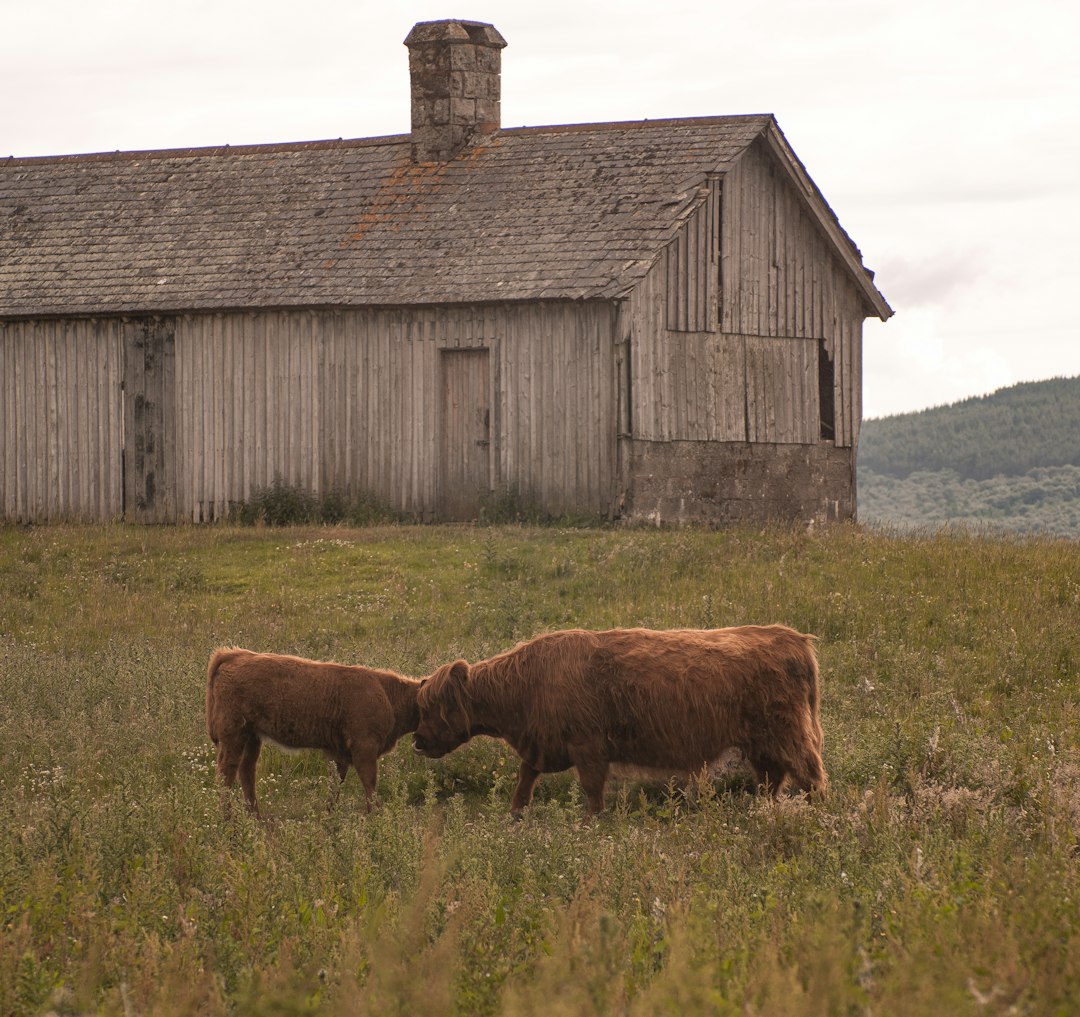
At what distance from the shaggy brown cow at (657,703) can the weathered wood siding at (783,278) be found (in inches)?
592

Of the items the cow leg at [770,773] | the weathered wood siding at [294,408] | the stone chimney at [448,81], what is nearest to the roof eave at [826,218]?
the weathered wood siding at [294,408]

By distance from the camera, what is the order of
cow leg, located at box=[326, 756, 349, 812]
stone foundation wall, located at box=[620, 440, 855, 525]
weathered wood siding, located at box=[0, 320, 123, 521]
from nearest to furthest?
cow leg, located at box=[326, 756, 349, 812] < stone foundation wall, located at box=[620, 440, 855, 525] < weathered wood siding, located at box=[0, 320, 123, 521]

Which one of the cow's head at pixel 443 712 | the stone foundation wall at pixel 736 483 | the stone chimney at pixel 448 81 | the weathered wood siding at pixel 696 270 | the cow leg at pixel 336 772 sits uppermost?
the stone chimney at pixel 448 81

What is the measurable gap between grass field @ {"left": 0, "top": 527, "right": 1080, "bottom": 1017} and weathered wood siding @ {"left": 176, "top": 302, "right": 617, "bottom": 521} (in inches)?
247

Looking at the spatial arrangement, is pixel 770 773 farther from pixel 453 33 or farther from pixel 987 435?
pixel 987 435

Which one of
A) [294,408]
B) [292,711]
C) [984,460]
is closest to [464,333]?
[294,408]

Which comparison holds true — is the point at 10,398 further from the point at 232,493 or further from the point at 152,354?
the point at 232,493

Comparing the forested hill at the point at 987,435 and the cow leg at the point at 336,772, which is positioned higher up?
the forested hill at the point at 987,435

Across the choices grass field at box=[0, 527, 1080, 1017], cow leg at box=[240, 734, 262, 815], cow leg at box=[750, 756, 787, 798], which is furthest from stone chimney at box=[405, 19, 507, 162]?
cow leg at box=[750, 756, 787, 798]

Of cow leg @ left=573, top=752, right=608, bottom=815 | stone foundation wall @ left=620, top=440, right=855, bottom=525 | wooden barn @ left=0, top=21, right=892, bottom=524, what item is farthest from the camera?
wooden barn @ left=0, top=21, right=892, bottom=524

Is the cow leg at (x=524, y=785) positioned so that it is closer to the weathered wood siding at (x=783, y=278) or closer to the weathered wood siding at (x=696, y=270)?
the weathered wood siding at (x=696, y=270)

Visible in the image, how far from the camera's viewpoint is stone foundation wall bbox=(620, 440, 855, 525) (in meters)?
22.4

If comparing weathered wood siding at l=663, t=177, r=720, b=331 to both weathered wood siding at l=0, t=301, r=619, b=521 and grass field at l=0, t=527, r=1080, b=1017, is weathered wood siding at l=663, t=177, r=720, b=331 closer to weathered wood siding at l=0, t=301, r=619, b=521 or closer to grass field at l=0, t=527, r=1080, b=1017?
Answer: weathered wood siding at l=0, t=301, r=619, b=521

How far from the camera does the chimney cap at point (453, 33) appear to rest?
2580 cm
